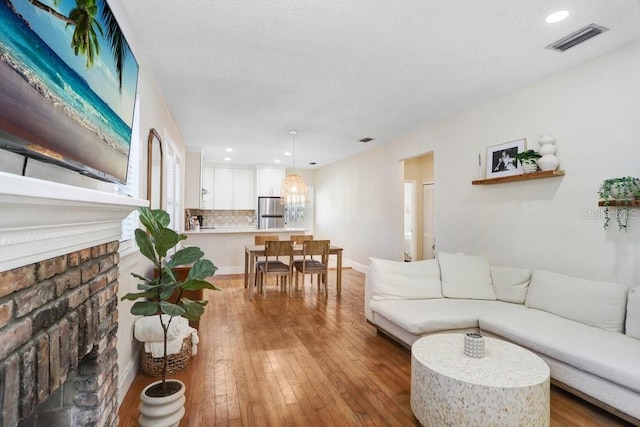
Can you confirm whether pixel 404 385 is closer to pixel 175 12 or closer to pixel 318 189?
pixel 175 12

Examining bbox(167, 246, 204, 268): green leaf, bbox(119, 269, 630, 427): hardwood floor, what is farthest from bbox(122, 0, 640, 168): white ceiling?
bbox(119, 269, 630, 427): hardwood floor

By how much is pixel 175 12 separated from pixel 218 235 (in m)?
5.01

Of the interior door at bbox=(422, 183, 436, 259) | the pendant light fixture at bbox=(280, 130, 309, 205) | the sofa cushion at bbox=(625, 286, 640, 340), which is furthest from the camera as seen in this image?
the interior door at bbox=(422, 183, 436, 259)

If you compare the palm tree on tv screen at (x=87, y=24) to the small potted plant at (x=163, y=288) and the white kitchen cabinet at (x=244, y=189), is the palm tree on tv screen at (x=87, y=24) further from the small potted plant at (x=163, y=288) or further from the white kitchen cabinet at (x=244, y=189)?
the white kitchen cabinet at (x=244, y=189)

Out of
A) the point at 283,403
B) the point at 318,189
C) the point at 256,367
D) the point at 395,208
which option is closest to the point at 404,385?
the point at 283,403

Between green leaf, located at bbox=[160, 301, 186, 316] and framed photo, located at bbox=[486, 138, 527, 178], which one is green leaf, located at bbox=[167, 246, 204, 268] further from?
framed photo, located at bbox=[486, 138, 527, 178]

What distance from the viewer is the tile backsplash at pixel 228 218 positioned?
29.5 feet

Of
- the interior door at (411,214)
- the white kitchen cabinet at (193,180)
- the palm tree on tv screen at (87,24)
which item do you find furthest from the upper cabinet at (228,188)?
the palm tree on tv screen at (87,24)

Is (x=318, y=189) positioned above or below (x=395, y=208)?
above

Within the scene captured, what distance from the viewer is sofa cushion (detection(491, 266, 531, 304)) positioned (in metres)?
3.27

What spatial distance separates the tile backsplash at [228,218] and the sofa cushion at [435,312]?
6364 millimetres

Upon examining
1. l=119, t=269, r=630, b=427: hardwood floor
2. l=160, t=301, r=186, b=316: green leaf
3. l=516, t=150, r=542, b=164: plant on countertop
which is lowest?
l=119, t=269, r=630, b=427: hardwood floor

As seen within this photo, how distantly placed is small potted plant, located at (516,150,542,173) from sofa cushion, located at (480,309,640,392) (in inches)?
55.9

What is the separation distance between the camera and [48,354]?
3.24 feet
